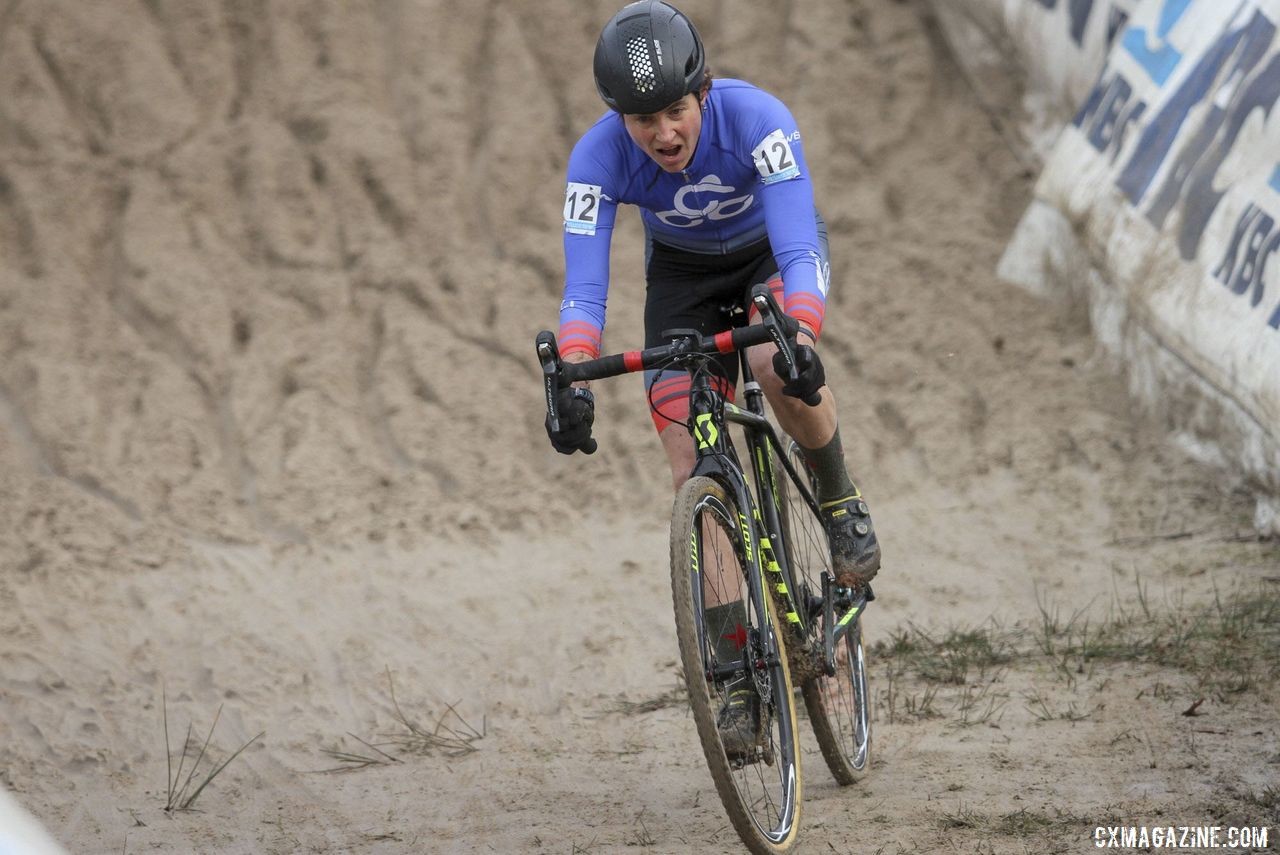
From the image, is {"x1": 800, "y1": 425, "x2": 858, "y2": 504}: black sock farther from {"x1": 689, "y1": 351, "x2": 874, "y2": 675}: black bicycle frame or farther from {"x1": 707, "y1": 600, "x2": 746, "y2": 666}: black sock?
{"x1": 707, "y1": 600, "x2": 746, "y2": 666}: black sock

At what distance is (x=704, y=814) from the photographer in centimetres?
452

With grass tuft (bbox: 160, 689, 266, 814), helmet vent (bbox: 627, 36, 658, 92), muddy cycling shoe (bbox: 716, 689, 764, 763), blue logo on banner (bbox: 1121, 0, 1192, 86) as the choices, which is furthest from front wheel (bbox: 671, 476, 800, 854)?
blue logo on banner (bbox: 1121, 0, 1192, 86)

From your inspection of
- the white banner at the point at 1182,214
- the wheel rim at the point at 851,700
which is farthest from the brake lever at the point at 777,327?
the white banner at the point at 1182,214

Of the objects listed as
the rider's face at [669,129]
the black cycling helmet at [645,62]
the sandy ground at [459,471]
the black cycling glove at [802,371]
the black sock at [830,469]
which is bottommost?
the sandy ground at [459,471]

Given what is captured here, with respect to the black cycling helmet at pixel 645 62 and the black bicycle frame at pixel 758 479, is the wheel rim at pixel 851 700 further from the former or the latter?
the black cycling helmet at pixel 645 62

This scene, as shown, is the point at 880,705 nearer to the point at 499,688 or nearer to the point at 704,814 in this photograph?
the point at 704,814

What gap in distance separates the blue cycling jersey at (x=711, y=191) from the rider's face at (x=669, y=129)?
164 millimetres

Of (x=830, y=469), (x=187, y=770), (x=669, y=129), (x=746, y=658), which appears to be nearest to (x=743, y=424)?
(x=830, y=469)

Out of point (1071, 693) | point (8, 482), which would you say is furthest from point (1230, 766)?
point (8, 482)

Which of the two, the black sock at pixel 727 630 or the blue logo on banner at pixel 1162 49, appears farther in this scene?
the blue logo on banner at pixel 1162 49

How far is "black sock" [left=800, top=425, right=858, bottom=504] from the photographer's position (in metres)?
4.59

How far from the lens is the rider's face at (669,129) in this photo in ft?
13.5

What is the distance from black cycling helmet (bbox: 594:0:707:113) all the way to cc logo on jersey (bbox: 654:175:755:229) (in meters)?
0.46

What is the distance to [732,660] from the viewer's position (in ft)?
12.7
